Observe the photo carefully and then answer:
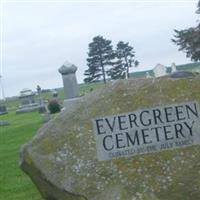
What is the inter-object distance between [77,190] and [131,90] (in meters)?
1.15

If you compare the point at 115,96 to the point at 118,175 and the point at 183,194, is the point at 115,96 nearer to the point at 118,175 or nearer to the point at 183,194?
the point at 118,175

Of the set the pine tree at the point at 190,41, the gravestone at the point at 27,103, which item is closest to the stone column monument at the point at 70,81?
the gravestone at the point at 27,103

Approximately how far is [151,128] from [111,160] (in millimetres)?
525

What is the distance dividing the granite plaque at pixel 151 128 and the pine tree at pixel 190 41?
48.1m

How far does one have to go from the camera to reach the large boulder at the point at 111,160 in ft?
18.4

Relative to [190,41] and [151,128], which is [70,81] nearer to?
[151,128]

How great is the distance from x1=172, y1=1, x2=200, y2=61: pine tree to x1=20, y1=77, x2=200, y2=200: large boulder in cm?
4815

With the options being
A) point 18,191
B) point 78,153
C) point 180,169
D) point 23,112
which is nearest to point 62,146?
point 78,153

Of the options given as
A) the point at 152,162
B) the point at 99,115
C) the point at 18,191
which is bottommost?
the point at 18,191

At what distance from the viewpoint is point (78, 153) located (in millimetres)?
5777

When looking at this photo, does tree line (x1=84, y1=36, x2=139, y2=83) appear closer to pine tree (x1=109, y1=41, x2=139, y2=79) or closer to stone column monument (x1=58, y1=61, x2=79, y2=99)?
pine tree (x1=109, y1=41, x2=139, y2=79)

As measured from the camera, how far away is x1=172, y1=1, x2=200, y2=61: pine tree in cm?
5403

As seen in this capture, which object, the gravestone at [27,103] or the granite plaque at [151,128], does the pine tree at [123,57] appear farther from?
the granite plaque at [151,128]

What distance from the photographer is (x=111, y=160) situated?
5.78 m
